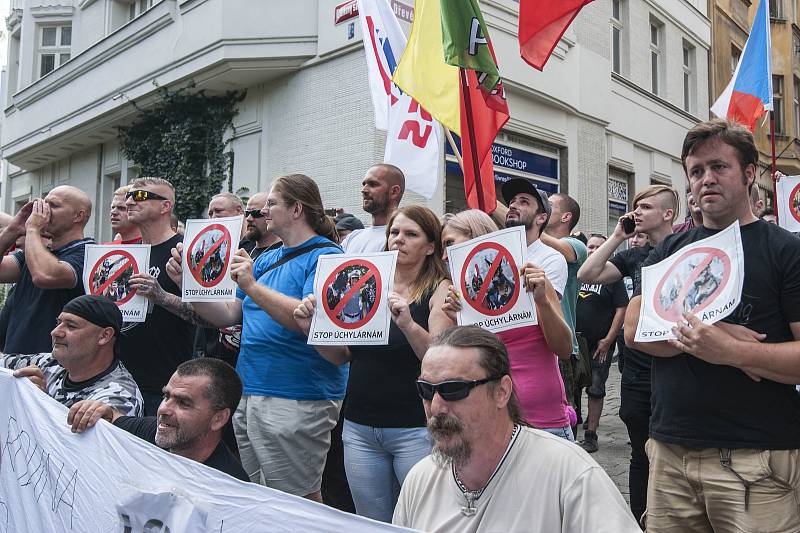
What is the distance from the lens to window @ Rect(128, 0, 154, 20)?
1498 cm

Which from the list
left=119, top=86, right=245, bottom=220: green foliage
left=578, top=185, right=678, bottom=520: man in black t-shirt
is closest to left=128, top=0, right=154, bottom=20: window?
left=119, top=86, right=245, bottom=220: green foliage

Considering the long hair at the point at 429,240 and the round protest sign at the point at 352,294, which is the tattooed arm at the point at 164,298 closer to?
the round protest sign at the point at 352,294

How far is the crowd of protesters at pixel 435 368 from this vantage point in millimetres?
2037

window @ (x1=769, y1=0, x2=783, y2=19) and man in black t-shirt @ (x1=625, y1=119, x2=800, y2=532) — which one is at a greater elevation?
window @ (x1=769, y1=0, x2=783, y2=19)

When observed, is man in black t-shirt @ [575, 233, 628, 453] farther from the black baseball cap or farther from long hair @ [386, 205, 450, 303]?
long hair @ [386, 205, 450, 303]

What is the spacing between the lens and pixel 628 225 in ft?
13.3

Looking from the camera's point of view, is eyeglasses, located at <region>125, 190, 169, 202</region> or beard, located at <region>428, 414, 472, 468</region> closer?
beard, located at <region>428, 414, 472, 468</region>

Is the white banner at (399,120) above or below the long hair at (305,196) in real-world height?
above

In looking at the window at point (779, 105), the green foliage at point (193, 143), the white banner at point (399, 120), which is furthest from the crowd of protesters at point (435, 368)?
the window at point (779, 105)

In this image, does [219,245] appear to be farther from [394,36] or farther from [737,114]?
[737,114]

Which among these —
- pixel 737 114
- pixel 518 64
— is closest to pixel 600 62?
pixel 518 64

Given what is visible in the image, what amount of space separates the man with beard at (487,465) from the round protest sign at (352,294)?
3.44ft

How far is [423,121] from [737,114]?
3.59 m

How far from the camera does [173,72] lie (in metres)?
12.0
